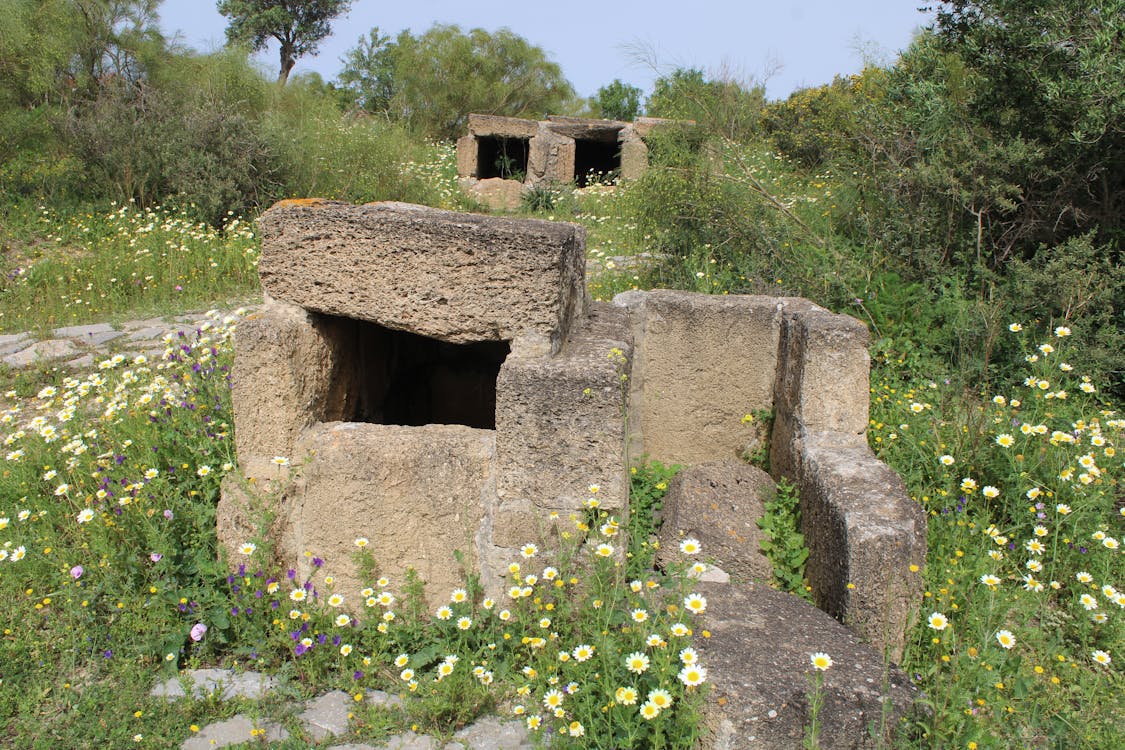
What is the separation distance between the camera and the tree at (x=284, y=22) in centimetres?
2506

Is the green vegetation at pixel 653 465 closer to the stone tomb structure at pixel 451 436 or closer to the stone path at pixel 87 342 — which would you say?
the stone tomb structure at pixel 451 436

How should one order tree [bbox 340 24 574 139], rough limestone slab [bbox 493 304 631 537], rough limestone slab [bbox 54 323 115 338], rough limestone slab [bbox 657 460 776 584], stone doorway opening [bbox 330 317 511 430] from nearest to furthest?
rough limestone slab [bbox 493 304 631 537] → rough limestone slab [bbox 657 460 776 584] → stone doorway opening [bbox 330 317 511 430] → rough limestone slab [bbox 54 323 115 338] → tree [bbox 340 24 574 139]

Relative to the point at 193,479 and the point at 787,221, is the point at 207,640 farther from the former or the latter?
the point at 787,221

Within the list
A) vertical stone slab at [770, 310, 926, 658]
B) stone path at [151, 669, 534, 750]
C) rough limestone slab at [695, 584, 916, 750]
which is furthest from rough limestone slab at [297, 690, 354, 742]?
vertical stone slab at [770, 310, 926, 658]

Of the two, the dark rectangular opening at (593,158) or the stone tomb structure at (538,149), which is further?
the dark rectangular opening at (593,158)

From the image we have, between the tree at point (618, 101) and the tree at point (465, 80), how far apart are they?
5675 mm

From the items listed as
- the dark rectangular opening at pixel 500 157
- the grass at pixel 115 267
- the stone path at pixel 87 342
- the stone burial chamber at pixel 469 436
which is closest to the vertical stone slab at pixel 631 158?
the dark rectangular opening at pixel 500 157

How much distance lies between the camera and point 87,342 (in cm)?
589

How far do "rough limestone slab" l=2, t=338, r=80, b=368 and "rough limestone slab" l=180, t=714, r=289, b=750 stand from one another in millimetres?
4013

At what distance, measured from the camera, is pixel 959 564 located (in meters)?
2.94

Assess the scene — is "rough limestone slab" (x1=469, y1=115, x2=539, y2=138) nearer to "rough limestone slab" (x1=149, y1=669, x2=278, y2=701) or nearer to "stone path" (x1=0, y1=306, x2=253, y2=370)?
"stone path" (x1=0, y1=306, x2=253, y2=370)

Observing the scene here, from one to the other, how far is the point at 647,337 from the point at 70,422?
270cm

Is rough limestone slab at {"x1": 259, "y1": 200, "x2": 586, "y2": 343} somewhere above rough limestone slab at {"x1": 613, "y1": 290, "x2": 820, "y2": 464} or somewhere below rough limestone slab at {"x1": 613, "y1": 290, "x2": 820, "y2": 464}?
above

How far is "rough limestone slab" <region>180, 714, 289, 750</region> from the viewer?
92.0 inches
